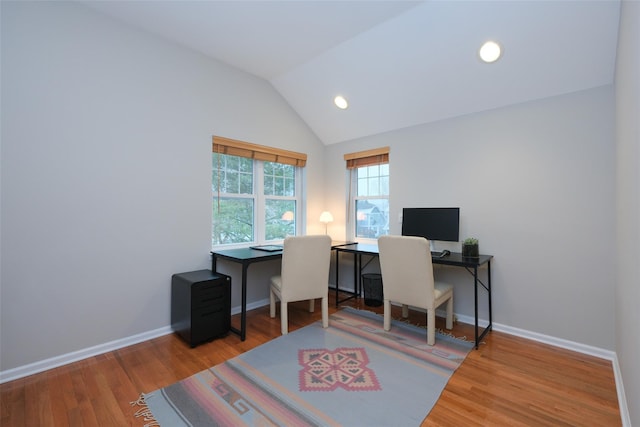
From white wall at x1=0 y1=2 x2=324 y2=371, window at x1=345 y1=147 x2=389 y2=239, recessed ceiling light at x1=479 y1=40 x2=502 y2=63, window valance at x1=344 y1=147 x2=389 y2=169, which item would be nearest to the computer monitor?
window at x1=345 y1=147 x2=389 y2=239

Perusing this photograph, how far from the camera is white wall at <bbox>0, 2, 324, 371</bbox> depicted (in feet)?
6.42

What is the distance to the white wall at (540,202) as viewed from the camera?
2256 mm

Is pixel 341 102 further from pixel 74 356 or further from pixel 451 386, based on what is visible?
pixel 74 356

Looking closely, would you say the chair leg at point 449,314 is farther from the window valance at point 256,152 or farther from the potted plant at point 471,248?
the window valance at point 256,152

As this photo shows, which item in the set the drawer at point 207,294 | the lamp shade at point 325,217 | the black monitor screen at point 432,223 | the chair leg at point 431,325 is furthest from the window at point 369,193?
the drawer at point 207,294

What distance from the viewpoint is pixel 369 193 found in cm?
391

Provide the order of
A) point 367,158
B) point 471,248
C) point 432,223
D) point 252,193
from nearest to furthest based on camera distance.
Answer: point 471,248 < point 432,223 < point 252,193 < point 367,158

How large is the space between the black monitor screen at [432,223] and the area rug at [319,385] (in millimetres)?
994

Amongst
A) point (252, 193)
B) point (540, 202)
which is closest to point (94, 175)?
point (252, 193)

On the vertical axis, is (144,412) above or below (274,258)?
below

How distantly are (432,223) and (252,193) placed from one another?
2139 mm

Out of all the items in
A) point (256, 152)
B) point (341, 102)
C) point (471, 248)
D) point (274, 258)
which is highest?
point (341, 102)

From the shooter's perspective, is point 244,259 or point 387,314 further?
→ point 387,314

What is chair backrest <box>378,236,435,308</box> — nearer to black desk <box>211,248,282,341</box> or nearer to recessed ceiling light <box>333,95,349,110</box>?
black desk <box>211,248,282,341</box>
